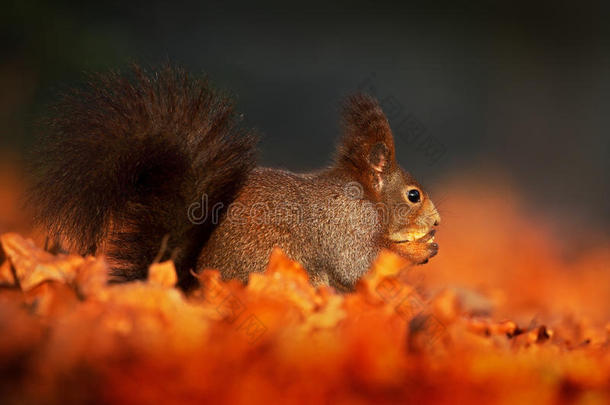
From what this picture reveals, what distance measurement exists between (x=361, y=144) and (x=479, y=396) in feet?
3.95

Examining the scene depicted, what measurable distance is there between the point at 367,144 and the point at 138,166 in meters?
0.77

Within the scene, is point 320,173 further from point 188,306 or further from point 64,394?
point 64,394

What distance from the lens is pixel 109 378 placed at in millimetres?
817

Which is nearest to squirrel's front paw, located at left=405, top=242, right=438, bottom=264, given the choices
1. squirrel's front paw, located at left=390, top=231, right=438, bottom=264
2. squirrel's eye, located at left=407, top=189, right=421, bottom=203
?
squirrel's front paw, located at left=390, top=231, right=438, bottom=264

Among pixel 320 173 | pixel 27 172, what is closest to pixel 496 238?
pixel 320 173

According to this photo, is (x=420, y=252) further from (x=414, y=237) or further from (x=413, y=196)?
(x=413, y=196)

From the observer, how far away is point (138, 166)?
158 cm

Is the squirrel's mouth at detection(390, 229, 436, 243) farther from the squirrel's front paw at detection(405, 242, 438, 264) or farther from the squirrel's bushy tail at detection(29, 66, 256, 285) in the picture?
the squirrel's bushy tail at detection(29, 66, 256, 285)

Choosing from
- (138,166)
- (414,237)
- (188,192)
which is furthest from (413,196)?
(138,166)

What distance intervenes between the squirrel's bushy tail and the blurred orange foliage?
0.34 metres

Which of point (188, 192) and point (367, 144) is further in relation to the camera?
point (367, 144)

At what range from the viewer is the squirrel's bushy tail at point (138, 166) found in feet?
5.07

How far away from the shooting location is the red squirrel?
1553 mm

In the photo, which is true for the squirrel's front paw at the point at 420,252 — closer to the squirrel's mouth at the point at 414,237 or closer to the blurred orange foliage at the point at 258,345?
the squirrel's mouth at the point at 414,237
